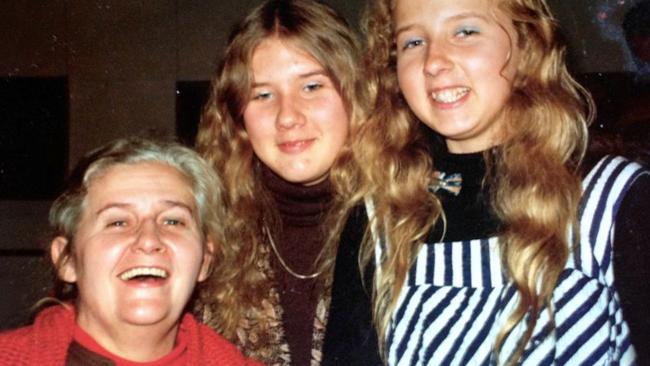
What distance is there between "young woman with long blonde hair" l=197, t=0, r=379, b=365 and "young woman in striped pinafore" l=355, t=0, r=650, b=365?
15.4 inches

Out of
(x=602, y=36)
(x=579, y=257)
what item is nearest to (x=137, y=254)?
(x=579, y=257)

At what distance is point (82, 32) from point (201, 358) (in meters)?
5.96

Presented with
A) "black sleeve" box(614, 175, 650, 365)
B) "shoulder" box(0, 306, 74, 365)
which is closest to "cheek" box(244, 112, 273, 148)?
"shoulder" box(0, 306, 74, 365)

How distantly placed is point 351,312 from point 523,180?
65 cm

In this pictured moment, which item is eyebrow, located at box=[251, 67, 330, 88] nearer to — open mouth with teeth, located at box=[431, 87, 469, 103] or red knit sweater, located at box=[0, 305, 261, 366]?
open mouth with teeth, located at box=[431, 87, 469, 103]

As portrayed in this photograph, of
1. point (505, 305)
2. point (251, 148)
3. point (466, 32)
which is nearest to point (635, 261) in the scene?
point (505, 305)

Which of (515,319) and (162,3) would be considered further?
(162,3)

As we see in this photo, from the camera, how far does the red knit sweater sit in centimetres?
189

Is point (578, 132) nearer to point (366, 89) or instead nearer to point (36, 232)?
Result: point (366, 89)

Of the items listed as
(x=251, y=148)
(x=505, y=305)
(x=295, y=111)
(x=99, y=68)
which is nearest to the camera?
(x=505, y=305)

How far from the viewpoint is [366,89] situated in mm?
2465

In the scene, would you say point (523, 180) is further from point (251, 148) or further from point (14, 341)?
point (14, 341)

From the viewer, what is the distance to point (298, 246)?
2.57 meters

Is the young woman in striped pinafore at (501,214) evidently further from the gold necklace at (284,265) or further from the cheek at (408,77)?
the gold necklace at (284,265)
